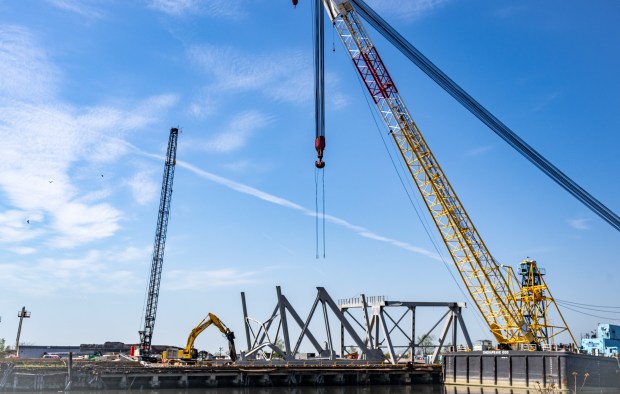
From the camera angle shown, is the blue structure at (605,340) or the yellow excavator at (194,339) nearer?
the yellow excavator at (194,339)

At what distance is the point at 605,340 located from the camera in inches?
3821

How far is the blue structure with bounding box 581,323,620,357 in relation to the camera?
95.9m

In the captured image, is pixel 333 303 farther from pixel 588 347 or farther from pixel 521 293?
pixel 588 347

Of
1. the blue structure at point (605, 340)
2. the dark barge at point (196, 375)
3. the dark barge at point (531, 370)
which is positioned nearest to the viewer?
the dark barge at point (196, 375)

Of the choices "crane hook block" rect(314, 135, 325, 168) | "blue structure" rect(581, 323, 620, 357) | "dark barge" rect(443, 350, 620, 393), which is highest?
"crane hook block" rect(314, 135, 325, 168)

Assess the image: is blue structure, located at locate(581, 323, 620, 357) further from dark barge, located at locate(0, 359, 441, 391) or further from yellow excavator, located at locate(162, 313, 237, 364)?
yellow excavator, located at locate(162, 313, 237, 364)

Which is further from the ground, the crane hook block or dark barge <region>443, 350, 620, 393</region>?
the crane hook block

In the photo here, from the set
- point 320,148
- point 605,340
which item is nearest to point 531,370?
point 320,148

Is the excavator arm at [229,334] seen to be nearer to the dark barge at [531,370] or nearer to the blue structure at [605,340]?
the dark barge at [531,370]

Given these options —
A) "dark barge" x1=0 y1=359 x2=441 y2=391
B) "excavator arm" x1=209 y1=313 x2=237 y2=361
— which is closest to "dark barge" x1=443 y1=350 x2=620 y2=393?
"dark barge" x1=0 y1=359 x2=441 y2=391

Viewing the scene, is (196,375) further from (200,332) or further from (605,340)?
(605,340)

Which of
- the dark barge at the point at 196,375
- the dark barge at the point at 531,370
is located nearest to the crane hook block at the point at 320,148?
the dark barge at the point at 196,375

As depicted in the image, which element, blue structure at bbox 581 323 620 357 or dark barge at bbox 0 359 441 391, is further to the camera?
blue structure at bbox 581 323 620 357

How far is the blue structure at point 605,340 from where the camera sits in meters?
95.9
